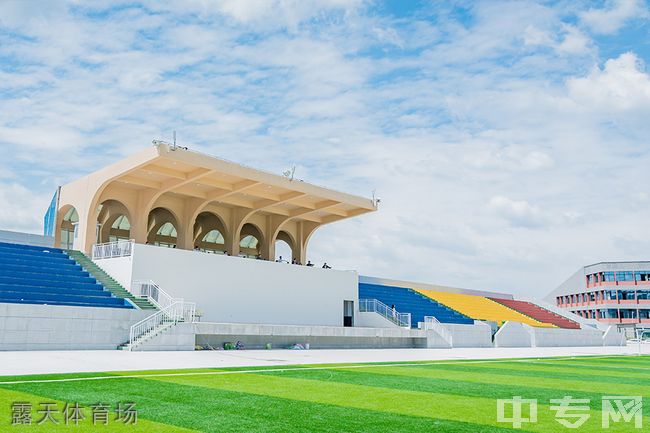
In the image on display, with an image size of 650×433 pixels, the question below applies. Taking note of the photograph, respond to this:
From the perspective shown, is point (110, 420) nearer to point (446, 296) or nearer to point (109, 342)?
point (109, 342)

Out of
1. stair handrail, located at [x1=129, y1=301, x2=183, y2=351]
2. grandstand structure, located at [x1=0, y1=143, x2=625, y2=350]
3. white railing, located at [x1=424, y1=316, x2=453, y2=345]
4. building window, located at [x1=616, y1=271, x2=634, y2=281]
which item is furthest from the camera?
building window, located at [x1=616, y1=271, x2=634, y2=281]

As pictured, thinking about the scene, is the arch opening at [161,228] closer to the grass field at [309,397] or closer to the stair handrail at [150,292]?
the stair handrail at [150,292]

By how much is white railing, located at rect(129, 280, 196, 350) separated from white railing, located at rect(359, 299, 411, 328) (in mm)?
13074

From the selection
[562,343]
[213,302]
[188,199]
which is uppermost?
[188,199]

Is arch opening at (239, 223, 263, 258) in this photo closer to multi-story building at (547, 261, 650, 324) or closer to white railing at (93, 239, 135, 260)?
white railing at (93, 239, 135, 260)

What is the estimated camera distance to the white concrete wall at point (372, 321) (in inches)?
1330

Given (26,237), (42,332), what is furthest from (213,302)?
(26,237)

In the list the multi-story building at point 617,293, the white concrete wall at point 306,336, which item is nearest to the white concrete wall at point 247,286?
the white concrete wall at point 306,336

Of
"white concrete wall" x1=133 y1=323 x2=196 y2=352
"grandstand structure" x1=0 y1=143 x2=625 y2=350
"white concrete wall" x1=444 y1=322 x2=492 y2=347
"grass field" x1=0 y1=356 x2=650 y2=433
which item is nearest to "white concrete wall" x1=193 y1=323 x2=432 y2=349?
"grandstand structure" x1=0 y1=143 x2=625 y2=350

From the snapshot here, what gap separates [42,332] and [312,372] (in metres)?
11.6

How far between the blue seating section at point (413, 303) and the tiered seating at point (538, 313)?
38.6 ft

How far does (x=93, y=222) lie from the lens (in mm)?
29891

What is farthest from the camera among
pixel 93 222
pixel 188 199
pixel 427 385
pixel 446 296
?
pixel 446 296

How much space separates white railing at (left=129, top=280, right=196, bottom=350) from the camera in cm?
2138
